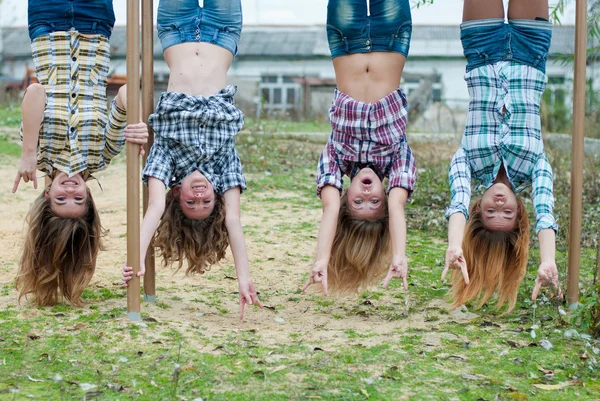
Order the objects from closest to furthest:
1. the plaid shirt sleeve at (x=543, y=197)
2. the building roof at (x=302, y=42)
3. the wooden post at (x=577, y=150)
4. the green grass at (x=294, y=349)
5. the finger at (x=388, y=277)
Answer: the green grass at (x=294, y=349)
the finger at (x=388, y=277)
the plaid shirt sleeve at (x=543, y=197)
the wooden post at (x=577, y=150)
the building roof at (x=302, y=42)

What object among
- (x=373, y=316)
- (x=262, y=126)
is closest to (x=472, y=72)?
(x=373, y=316)

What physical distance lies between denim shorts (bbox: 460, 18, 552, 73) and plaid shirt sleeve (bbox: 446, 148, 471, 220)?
2.57 feet

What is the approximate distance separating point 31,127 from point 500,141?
341cm

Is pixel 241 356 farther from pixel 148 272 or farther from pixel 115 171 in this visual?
pixel 115 171

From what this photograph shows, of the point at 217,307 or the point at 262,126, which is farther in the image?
the point at 262,126

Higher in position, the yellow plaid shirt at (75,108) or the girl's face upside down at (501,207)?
the yellow plaid shirt at (75,108)

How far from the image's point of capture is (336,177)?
19.7 ft

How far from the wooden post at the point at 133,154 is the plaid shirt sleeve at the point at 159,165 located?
16 cm

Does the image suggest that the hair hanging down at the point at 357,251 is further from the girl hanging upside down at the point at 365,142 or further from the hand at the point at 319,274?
the hand at the point at 319,274

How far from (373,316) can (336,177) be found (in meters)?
1.14

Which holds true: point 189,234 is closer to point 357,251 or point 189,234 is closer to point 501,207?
point 357,251

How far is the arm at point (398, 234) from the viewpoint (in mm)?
5641

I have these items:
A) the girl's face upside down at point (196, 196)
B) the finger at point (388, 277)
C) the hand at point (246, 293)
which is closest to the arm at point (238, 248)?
the hand at point (246, 293)

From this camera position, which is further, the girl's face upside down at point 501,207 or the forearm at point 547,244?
the girl's face upside down at point 501,207
